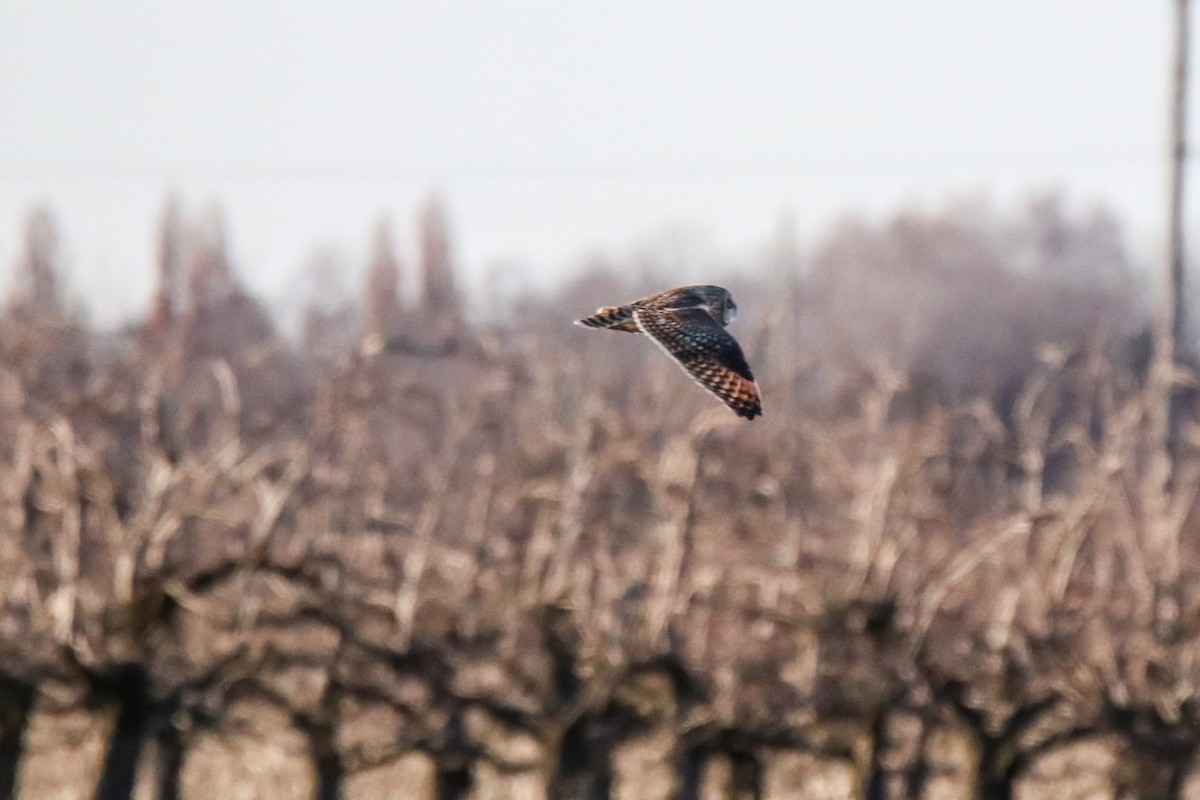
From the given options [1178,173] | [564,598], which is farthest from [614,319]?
[1178,173]

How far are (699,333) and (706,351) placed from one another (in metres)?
0.24

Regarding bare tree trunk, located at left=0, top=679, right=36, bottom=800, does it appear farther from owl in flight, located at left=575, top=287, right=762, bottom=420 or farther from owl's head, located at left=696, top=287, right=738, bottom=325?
owl's head, located at left=696, top=287, right=738, bottom=325

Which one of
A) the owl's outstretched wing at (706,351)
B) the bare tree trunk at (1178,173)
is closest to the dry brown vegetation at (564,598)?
the bare tree trunk at (1178,173)

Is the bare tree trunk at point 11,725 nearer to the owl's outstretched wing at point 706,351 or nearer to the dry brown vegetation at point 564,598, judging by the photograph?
the dry brown vegetation at point 564,598

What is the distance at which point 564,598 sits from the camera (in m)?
19.5

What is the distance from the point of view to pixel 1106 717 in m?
18.3

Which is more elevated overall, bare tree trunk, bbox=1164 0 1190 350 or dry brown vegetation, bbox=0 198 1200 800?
bare tree trunk, bbox=1164 0 1190 350

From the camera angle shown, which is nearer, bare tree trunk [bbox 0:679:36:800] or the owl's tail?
the owl's tail

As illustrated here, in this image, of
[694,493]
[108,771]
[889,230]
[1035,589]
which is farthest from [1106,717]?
[889,230]

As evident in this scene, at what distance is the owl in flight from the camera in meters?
9.04

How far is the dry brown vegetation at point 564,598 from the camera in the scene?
18188mm

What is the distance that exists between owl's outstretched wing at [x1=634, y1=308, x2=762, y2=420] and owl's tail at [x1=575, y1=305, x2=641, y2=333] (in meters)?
0.11

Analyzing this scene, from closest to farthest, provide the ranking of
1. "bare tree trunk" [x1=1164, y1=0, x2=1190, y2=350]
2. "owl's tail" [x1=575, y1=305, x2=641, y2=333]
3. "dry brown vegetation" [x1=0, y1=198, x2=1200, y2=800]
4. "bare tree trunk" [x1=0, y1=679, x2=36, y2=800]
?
"owl's tail" [x1=575, y1=305, x2=641, y2=333], "bare tree trunk" [x1=0, y1=679, x2=36, y2=800], "dry brown vegetation" [x1=0, y1=198, x2=1200, y2=800], "bare tree trunk" [x1=1164, y1=0, x2=1190, y2=350]

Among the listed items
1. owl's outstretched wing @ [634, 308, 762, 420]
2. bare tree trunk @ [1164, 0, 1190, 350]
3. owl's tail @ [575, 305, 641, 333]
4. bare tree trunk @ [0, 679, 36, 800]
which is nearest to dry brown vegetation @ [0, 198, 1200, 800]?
bare tree trunk @ [0, 679, 36, 800]
